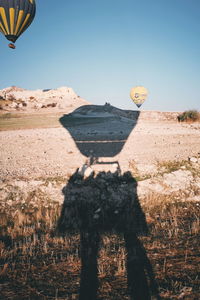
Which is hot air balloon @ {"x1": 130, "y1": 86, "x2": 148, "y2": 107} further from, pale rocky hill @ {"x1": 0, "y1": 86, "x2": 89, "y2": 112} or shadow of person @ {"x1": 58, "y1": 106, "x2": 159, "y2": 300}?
shadow of person @ {"x1": 58, "y1": 106, "x2": 159, "y2": 300}

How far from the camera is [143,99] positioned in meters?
25.3

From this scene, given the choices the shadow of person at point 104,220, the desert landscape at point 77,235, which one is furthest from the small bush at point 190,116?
the shadow of person at point 104,220

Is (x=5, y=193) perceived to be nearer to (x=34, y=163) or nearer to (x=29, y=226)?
(x=29, y=226)

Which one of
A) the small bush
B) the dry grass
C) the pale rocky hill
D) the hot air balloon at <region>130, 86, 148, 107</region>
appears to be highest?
→ the pale rocky hill

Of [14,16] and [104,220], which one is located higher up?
[14,16]

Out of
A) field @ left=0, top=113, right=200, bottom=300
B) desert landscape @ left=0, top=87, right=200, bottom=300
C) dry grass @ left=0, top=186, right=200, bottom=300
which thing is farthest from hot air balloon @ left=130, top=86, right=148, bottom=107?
dry grass @ left=0, top=186, right=200, bottom=300

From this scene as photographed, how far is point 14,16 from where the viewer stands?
32.3 ft

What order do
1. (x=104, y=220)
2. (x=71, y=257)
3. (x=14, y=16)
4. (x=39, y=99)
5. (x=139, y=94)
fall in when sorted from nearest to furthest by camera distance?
(x=71, y=257) → (x=104, y=220) → (x=14, y=16) → (x=139, y=94) → (x=39, y=99)

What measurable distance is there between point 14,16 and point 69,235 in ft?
36.6

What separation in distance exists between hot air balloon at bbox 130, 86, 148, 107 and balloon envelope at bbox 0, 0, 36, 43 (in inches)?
663

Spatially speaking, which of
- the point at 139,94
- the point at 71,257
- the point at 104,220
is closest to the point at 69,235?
the point at 71,257

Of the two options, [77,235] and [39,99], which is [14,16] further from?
[39,99]

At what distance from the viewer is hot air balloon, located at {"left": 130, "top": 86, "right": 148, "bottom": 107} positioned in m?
25.0

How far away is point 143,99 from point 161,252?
24.0 metres
